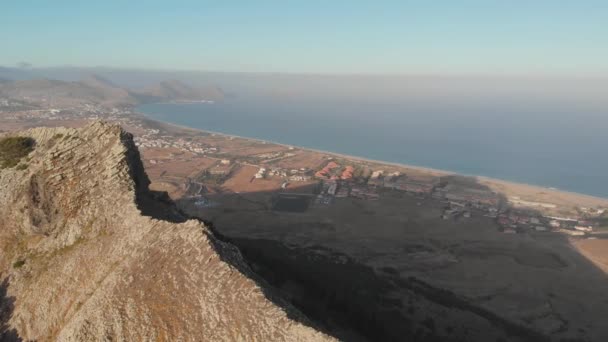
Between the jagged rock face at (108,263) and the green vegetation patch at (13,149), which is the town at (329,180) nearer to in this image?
the green vegetation patch at (13,149)

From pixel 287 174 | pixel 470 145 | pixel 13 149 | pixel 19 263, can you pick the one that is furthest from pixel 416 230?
pixel 470 145

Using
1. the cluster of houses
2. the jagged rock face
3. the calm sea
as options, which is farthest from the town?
the jagged rock face

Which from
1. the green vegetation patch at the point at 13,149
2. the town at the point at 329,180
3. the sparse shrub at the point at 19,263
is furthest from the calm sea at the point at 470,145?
the sparse shrub at the point at 19,263

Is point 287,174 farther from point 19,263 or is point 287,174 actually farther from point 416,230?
point 19,263

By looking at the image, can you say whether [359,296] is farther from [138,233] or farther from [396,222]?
[396,222]

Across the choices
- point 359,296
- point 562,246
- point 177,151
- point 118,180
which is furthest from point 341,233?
point 177,151

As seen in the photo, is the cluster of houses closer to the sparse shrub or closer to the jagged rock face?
the jagged rock face
